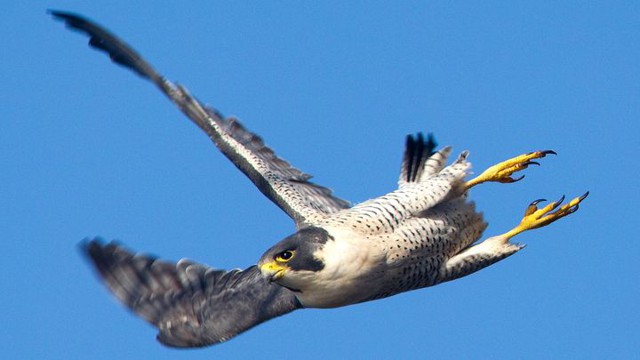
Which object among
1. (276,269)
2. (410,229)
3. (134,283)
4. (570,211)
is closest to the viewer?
(276,269)

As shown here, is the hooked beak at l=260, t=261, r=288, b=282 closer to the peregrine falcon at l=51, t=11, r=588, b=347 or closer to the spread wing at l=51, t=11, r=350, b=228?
the peregrine falcon at l=51, t=11, r=588, b=347

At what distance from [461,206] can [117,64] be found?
4057mm

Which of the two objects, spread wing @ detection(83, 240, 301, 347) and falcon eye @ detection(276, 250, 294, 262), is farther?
spread wing @ detection(83, 240, 301, 347)

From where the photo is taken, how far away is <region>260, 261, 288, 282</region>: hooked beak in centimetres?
1277

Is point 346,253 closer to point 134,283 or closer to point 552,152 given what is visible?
point 552,152

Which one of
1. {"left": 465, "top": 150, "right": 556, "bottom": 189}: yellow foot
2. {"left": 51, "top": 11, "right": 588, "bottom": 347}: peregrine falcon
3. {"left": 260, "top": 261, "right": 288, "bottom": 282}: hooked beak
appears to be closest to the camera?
{"left": 260, "top": 261, "right": 288, "bottom": 282}: hooked beak

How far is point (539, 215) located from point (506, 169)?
614mm

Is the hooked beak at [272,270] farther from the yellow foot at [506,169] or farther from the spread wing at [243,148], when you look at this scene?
the yellow foot at [506,169]

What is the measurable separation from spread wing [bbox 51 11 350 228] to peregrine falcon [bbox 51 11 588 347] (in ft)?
0.04

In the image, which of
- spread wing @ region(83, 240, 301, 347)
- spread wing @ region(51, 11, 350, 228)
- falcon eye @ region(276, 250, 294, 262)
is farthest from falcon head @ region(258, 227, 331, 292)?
spread wing @ region(51, 11, 350, 228)

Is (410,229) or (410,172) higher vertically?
(410,172)

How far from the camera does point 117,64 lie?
49.4ft

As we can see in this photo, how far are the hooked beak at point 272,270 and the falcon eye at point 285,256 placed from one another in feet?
0.19

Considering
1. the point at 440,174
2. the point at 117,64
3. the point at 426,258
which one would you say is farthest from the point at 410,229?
the point at 117,64
